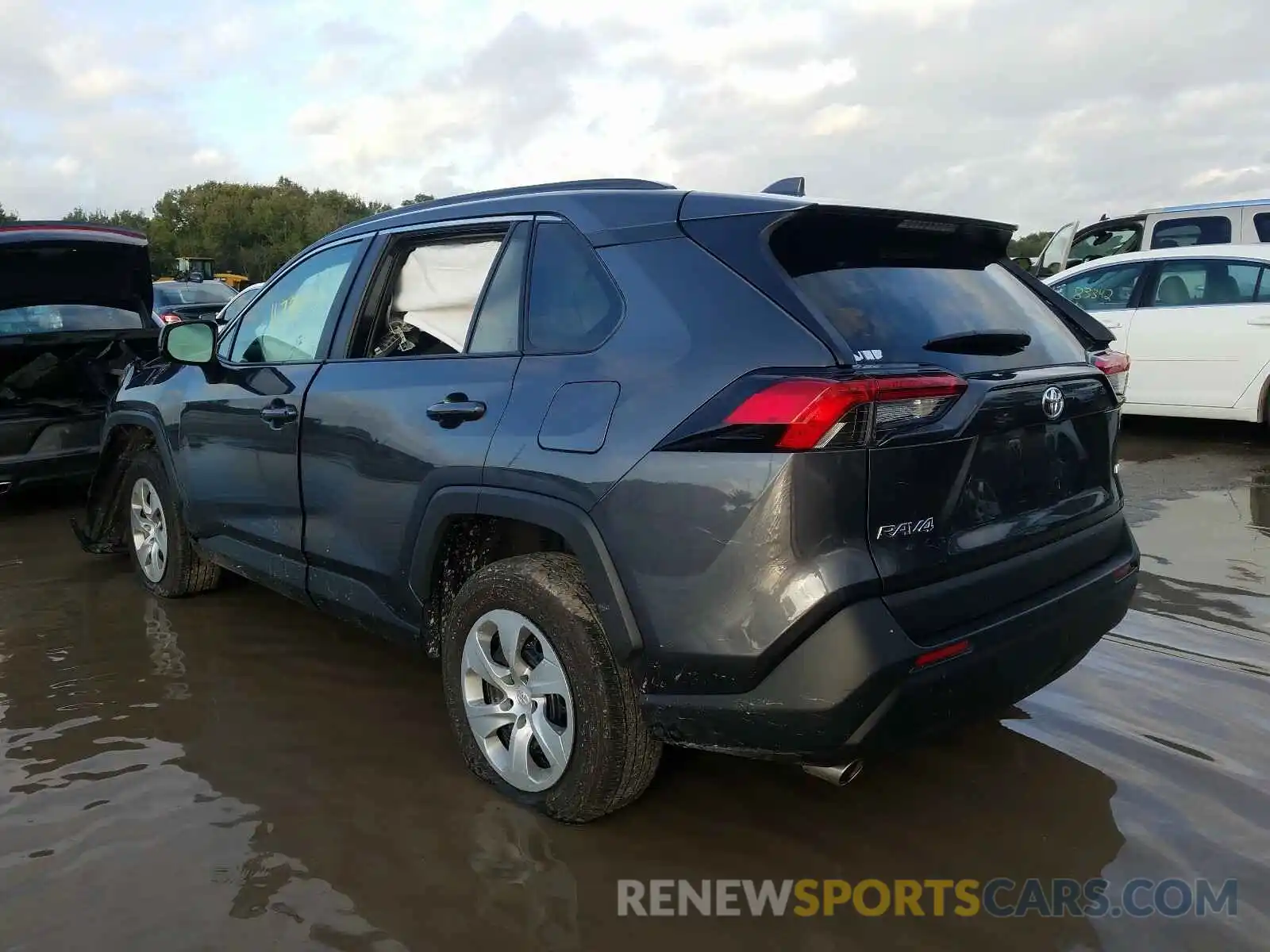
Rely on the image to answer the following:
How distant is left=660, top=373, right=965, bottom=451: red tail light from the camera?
2.16 meters

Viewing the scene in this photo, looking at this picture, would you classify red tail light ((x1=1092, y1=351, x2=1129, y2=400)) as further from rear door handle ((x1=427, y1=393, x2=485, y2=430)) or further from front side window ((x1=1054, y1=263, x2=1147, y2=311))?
front side window ((x1=1054, y1=263, x2=1147, y2=311))

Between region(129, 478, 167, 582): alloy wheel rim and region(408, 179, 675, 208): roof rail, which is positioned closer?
region(408, 179, 675, 208): roof rail

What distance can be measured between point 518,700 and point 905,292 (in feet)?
4.97

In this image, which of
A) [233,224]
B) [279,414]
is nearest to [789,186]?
[279,414]

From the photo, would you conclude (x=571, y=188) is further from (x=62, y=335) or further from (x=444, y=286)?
(x=62, y=335)

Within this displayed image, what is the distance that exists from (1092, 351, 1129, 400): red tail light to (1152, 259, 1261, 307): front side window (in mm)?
5543

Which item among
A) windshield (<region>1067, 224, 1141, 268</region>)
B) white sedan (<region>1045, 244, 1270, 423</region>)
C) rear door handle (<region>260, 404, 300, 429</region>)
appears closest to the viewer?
rear door handle (<region>260, 404, 300, 429</region>)

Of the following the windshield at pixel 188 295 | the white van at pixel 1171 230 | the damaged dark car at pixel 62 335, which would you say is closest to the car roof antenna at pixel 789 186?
the damaged dark car at pixel 62 335

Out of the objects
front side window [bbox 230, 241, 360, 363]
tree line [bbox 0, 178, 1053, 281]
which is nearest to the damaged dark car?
front side window [bbox 230, 241, 360, 363]

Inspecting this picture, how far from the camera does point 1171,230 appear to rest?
10539 millimetres

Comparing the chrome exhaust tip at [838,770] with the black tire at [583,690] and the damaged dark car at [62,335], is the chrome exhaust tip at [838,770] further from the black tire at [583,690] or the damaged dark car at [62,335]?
the damaged dark car at [62,335]

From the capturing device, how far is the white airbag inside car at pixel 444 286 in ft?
10.1

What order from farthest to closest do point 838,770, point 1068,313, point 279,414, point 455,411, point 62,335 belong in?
1. point 62,335
2. point 279,414
3. point 1068,313
4. point 455,411
5. point 838,770

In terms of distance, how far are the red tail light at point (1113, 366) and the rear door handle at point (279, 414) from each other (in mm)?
2668
